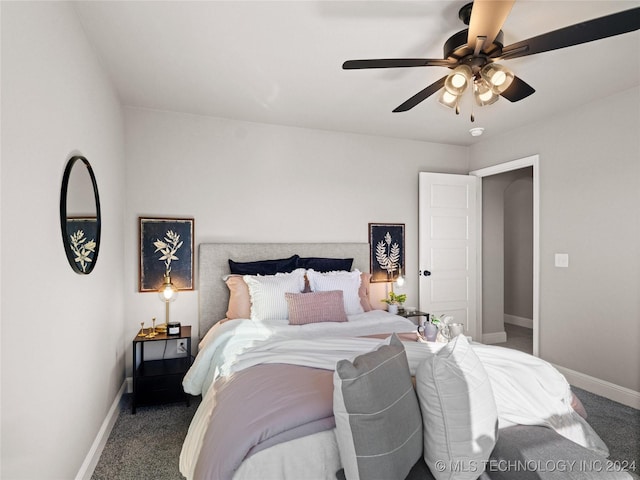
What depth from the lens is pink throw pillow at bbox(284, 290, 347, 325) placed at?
296 cm

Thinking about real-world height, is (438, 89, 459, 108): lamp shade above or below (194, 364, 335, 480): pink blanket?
above

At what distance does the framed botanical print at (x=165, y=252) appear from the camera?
3.41 m

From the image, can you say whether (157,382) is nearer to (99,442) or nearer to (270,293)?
(99,442)

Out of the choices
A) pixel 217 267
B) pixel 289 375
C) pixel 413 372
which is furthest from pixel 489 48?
pixel 217 267

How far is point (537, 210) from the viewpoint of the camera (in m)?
3.84

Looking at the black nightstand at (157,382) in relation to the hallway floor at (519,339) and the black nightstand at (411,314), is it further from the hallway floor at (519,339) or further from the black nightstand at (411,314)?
the hallway floor at (519,339)

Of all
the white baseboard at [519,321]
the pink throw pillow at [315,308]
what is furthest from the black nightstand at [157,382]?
the white baseboard at [519,321]

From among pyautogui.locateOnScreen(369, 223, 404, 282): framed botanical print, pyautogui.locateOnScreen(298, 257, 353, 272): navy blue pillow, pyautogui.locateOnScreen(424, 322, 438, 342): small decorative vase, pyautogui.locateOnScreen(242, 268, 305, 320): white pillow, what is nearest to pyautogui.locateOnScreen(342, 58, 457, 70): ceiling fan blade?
pyautogui.locateOnScreen(424, 322, 438, 342): small decorative vase

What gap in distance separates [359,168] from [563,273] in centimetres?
239

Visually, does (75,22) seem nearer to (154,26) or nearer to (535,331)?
(154,26)

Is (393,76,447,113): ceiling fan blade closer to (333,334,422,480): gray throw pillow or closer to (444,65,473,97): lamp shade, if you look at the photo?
(444,65,473,97): lamp shade

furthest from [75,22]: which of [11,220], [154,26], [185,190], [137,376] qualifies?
[137,376]

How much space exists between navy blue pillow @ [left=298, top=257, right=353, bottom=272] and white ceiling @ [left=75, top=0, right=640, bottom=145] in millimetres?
1467

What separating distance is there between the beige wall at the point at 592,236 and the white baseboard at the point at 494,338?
1.04 m
